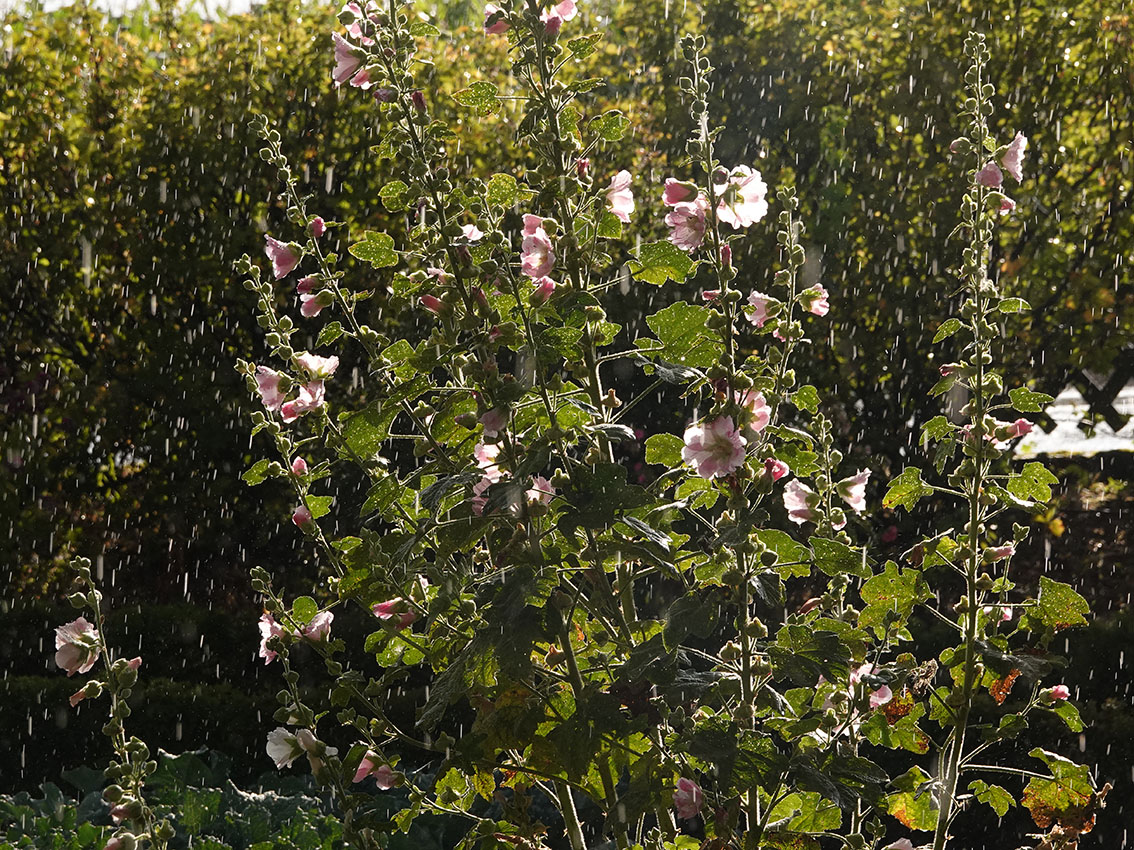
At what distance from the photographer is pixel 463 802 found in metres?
2.11

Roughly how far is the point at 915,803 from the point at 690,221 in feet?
3.51

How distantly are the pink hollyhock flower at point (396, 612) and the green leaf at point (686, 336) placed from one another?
63 centimetres

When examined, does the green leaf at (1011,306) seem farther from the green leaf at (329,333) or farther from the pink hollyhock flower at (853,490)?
the green leaf at (329,333)

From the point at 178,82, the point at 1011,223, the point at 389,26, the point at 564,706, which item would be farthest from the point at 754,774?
the point at 178,82

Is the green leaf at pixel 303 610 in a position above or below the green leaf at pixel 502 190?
below

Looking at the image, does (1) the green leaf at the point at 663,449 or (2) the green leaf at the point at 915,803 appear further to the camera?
(2) the green leaf at the point at 915,803

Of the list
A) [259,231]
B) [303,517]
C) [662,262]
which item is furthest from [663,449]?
[259,231]

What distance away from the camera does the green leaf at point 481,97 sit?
1.85 meters

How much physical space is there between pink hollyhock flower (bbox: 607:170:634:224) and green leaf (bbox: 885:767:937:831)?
106cm

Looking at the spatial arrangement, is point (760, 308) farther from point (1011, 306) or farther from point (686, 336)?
point (1011, 306)

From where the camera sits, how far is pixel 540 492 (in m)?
1.81

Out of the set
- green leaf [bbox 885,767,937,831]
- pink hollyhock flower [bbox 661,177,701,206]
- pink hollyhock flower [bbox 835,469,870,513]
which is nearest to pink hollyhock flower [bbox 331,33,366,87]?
pink hollyhock flower [bbox 661,177,701,206]

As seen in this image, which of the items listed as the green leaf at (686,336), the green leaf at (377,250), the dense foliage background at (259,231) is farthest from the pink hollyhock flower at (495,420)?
the dense foliage background at (259,231)

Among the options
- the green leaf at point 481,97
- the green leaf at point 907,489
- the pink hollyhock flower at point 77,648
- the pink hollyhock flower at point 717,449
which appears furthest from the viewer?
the green leaf at point 907,489
